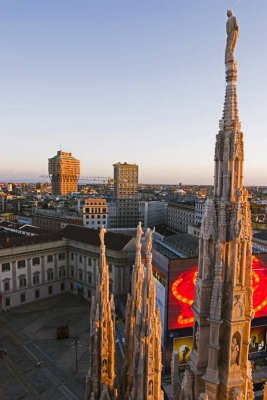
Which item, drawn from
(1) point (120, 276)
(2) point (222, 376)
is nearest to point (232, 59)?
(2) point (222, 376)

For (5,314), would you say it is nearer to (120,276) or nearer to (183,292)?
(120,276)

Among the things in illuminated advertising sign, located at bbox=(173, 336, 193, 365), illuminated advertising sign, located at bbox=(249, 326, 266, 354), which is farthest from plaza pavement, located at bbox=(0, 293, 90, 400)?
illuminated advertising sign, located at bbox=(249, 326, 266, 354)

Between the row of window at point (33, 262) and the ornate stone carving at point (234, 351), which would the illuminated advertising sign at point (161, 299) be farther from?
the row of window at point (33, 262)

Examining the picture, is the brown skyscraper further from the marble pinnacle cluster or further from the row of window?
the marble pinnacle cluster

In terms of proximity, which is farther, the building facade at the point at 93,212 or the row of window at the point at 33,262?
the building facade at the point at 93,212

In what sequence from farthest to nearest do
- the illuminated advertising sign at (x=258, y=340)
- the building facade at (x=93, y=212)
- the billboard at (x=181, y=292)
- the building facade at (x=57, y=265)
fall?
1. the building facade at (x=93, y=212)
2. the building facade at (x=57, y=265)
3. the illuminated advertising sign at (x=258, y=340)
4. the billboard at (x=181, y=292)

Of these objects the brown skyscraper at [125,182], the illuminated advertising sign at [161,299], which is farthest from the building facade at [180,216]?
the illuminated advertising sign at [161,299]

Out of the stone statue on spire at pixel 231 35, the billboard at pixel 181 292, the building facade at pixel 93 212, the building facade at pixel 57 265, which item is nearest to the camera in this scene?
the stone statue on spire at pixel 231 35

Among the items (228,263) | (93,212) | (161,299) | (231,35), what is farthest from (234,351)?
(93,212)
